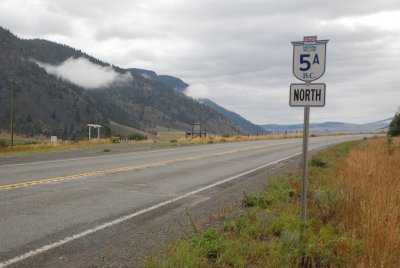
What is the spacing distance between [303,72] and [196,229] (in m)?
2.70

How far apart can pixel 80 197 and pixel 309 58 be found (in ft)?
18.0

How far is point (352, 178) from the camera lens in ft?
37.2

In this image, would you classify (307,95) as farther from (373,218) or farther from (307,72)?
(373,218)

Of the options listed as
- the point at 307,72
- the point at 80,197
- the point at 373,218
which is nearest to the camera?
the point at 373,218

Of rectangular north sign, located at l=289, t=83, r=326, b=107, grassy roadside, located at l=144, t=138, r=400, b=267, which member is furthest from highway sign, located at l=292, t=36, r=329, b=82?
grassy roadside, located at l=144, t=138, r=400, b=267

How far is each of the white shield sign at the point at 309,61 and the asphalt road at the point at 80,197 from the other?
11.9 ft

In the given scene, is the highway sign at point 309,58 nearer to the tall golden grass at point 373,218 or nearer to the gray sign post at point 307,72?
the gray sign post at point 307,72

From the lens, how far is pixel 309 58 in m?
6.75

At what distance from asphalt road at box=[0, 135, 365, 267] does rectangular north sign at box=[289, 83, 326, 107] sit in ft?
10.8

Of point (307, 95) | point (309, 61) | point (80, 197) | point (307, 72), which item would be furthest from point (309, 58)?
point (80, 197)

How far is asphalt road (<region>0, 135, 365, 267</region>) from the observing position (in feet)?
20.9

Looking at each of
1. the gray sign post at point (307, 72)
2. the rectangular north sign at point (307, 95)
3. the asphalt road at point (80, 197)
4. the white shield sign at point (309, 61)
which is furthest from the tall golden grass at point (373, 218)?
the asphalt road at point (80, 197)

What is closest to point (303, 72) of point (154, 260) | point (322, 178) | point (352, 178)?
point (154, 260)

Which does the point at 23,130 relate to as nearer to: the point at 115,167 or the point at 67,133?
the point at 67,133
